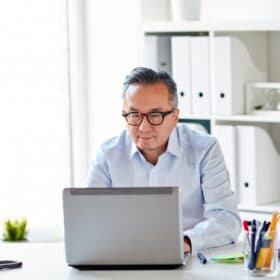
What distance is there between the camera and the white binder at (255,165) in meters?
4.33

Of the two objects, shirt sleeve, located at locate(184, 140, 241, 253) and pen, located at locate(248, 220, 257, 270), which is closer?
pen, located at locate(248, 220, 257, 270)

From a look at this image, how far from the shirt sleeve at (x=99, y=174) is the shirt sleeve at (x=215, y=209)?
1.10 ft

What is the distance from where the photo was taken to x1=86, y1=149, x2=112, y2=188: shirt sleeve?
3.33 m

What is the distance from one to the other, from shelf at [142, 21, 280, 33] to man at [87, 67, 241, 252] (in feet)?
3.21

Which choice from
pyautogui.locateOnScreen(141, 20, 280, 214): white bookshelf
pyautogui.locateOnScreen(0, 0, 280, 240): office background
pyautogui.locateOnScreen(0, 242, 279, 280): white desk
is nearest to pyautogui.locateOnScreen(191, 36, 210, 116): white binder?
pyautogui.locateOnScreen(141, 20, 280, 214): white bookshelf

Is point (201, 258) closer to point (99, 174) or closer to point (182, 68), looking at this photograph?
point (99, 174)

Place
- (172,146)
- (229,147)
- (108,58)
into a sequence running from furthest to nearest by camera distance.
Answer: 1. (108,58)
2. (229,147)
3. (172,146)

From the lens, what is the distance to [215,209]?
10.6 ft

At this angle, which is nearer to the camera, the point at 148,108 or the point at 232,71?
the point at 148,108

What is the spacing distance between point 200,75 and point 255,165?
0.50m

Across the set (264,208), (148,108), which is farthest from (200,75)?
(148,108)

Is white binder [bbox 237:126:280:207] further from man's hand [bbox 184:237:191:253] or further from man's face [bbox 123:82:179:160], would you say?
man's hand [bbox 184:237:191:253]

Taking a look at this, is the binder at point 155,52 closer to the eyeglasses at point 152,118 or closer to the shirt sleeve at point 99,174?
the shirt sleeve at point 99,174

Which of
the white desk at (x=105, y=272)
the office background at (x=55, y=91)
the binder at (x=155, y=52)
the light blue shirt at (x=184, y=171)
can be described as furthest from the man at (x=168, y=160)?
the office background at (x=55, y=91)
